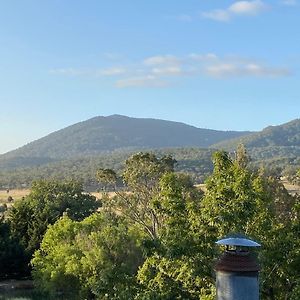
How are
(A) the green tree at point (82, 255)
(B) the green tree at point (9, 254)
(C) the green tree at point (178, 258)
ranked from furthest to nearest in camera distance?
1. (B) the green tree at point (9, 254)
2. (A) the green tree at point (82, 255)
3. (C) the green tree at point (178, 258)

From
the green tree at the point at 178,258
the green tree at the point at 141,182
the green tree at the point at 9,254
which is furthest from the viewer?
the green tree at the point at 9,254

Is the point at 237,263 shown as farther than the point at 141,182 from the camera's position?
No

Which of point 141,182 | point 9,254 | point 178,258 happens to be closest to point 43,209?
point 9,254

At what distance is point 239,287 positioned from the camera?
5.51 metres

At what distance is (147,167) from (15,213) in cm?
2102

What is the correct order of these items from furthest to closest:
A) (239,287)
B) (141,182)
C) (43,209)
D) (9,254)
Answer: (43,209) < (9,254) < (141,182) < (239,287)

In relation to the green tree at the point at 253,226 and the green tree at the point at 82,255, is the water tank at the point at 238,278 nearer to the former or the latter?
the green tree at the point at 253,226

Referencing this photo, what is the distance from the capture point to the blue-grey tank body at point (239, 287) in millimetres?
5484

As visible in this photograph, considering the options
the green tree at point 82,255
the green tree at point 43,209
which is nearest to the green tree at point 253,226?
the green tree at point 82,255

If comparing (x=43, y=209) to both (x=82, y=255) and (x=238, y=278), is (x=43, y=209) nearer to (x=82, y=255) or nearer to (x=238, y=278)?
(x=82, y=255)

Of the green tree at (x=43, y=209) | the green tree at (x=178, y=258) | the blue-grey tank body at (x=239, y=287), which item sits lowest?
the green tree at (x=43, y=209)

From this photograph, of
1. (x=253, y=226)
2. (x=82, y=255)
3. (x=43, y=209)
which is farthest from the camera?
(x=43, y=209)

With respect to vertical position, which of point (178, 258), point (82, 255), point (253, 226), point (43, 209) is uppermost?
point (253, 226)

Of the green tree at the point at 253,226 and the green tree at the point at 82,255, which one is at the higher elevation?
the green tree at the point at 253,226
